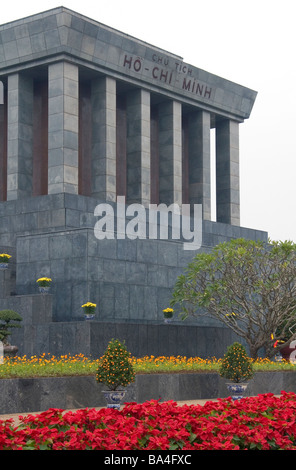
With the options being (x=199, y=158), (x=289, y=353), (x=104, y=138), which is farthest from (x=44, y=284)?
(x=199, y=158)

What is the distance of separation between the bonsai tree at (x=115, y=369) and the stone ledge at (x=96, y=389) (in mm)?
1972

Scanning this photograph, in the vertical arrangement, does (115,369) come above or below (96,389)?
above

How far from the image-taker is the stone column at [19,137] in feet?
142

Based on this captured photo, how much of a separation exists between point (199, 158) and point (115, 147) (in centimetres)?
882

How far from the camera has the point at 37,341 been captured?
30.2 m

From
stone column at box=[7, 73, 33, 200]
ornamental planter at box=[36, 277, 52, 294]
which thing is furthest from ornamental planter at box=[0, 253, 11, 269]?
stone column at box=[7, 73, 33, 200]

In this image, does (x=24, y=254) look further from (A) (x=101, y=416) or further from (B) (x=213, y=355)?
(A) (x=101, y=416)

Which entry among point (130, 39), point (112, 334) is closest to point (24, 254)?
point (112, 334)

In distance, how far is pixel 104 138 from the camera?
4444cm

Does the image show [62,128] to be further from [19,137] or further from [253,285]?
[253,285]

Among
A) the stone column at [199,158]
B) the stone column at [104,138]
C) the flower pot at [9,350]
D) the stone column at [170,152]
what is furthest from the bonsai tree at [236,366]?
the stone column at [199,158]

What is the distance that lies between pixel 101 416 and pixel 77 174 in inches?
1221

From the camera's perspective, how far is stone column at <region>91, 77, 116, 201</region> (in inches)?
1736

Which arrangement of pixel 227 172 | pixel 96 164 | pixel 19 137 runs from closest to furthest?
pixel 19 137, pixel 96 164, pixel 227 172
